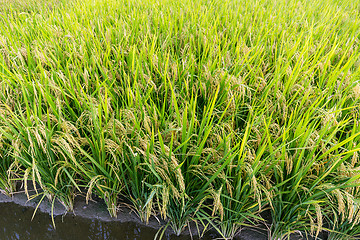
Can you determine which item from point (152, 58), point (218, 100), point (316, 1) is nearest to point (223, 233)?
point (218, 100)

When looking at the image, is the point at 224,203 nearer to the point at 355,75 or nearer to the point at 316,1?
the point at 355,75

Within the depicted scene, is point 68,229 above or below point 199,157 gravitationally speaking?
below

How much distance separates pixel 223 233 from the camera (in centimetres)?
120

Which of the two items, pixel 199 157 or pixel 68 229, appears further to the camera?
pixel 68 229

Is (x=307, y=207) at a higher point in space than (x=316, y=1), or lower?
lower

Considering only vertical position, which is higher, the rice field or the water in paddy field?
the rice field

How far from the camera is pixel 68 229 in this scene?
1263mm

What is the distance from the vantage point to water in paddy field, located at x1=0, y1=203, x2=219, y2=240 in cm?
124

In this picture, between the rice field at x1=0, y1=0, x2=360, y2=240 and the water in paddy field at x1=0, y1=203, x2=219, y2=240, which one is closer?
the rice field at x1=0, y1=0, x2=360, y2=240

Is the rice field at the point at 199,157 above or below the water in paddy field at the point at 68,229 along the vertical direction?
above

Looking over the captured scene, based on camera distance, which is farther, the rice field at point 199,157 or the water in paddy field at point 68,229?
the water in paddy field at point 68,229

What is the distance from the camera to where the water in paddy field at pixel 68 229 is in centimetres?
124

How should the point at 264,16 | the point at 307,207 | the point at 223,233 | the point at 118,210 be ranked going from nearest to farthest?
the point at 307,207 < the point at 223,233 < the point at 118,210 < the point at 264,16

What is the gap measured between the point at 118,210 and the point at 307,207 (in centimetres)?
92
